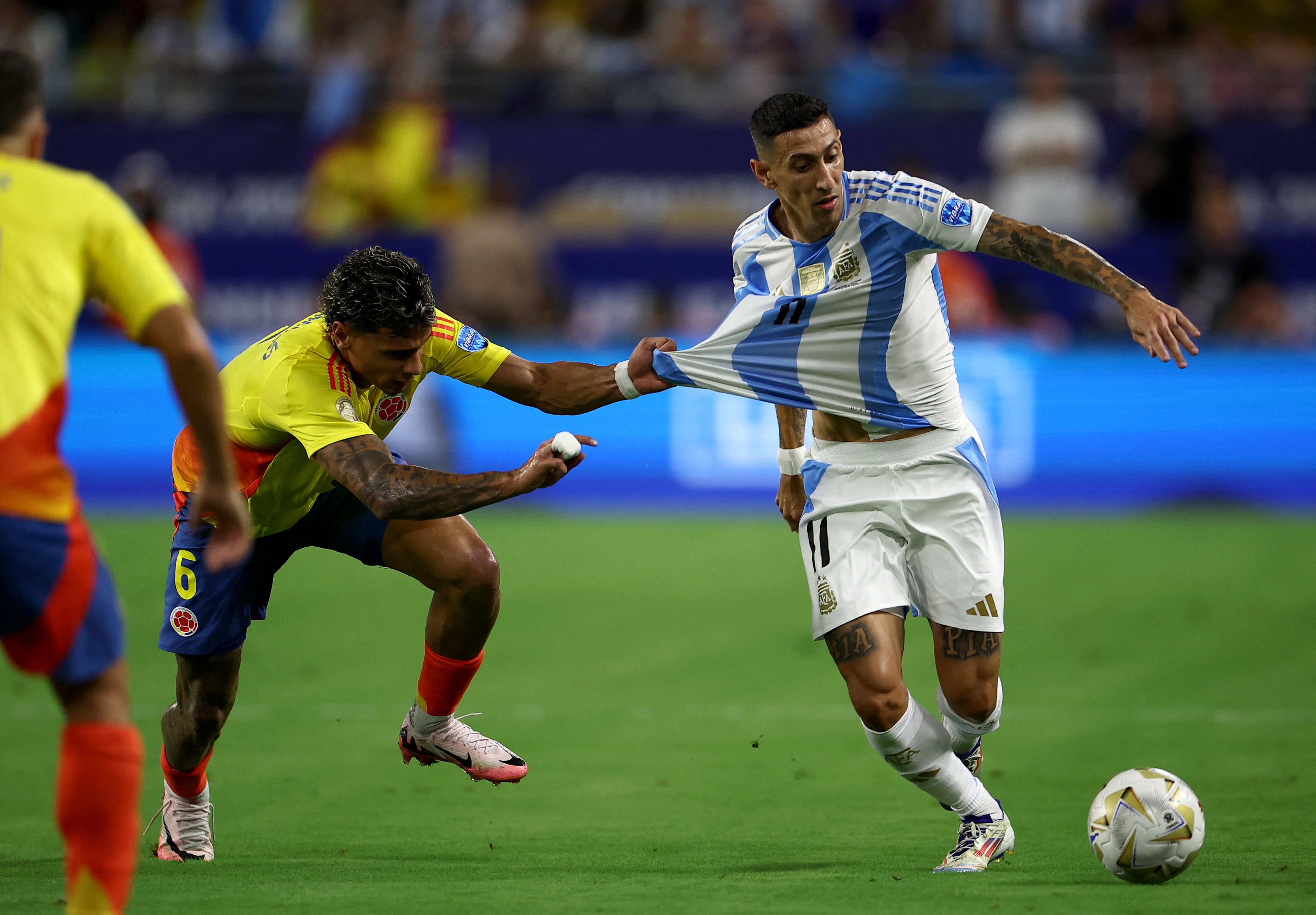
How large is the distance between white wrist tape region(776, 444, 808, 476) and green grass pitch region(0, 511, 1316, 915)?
1365 millimetres

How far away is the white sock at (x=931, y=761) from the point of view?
5.42 metres

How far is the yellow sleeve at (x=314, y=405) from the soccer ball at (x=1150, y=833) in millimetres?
2772

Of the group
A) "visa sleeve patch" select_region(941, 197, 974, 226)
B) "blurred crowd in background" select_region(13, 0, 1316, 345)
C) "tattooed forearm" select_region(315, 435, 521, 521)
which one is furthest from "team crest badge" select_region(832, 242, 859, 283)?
"blurred crowd in background" select_region(13, 0, 1316, 345)

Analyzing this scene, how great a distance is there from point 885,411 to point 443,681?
6.52 feet

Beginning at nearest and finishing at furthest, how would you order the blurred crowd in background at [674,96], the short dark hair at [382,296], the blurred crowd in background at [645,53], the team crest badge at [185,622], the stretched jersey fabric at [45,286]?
1. the stretched jersey fabric at [45,286]
2. the short dark hair at [382,296]
3. the team crest badge at [185,622]
4. the blurred crowd in background at [674,96]
5. the blurred crowd in background at [645,53]

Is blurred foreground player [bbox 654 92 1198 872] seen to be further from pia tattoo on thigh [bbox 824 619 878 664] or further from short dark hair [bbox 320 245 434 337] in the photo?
short dark hair [bbox 320 245 434 337]

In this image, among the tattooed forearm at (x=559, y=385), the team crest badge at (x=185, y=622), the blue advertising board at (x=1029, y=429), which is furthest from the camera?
the blue advertising board at (x=1029, y=429)

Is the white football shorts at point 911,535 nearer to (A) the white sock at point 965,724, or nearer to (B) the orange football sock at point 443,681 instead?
(A) the white sock at point 965,724

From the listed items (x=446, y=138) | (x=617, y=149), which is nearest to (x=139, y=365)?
(x=446, y=138)

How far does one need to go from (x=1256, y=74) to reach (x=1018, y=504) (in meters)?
5.31

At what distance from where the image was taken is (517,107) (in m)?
16.0

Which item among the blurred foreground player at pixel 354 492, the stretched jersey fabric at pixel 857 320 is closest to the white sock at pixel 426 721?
the blurred foreground player at pixel 354 492

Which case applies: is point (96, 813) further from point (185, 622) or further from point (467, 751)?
point (467, 751)

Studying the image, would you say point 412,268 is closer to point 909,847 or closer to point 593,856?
point 593,856
